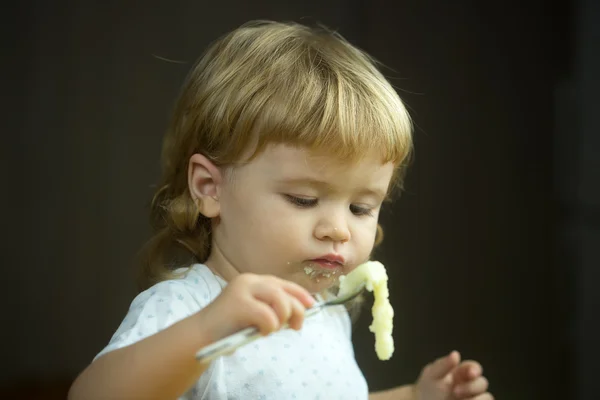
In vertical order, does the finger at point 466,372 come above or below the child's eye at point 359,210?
below

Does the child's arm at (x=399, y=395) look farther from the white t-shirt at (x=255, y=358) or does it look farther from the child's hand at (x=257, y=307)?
the child's hand at (x=257, y=307)

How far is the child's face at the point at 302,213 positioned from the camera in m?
1.00

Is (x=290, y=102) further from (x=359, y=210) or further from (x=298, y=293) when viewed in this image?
(x=298, y=293)

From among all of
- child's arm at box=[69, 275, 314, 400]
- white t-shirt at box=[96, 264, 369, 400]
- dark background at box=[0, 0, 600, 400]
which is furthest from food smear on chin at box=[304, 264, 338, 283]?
dark background at box=[0, 0, 600, 400]

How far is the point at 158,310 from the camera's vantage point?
945 mm

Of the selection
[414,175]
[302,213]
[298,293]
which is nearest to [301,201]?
[302,213]

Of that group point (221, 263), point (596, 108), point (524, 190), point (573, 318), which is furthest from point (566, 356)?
point (221, 263)

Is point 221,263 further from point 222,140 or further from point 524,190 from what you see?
point 524,190

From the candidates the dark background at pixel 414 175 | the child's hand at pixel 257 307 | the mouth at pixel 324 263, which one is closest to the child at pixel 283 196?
the mouth at pixel 324 263

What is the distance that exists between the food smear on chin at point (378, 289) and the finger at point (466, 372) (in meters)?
0.18

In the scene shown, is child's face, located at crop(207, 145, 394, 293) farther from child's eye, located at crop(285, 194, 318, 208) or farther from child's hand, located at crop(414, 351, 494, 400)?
child's hand, located at crop(414, 351, 494, 400)

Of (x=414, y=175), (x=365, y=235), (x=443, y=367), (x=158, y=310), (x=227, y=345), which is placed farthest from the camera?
(x=414, y=175)

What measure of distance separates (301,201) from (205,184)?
0.55 ft

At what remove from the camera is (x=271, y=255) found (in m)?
1.02
